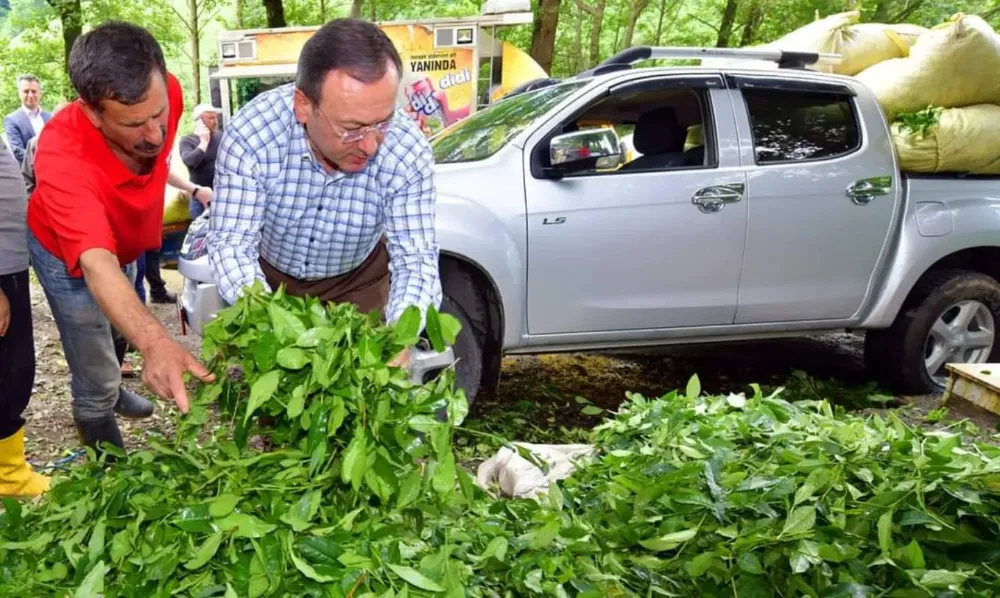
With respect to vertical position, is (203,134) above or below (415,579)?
above

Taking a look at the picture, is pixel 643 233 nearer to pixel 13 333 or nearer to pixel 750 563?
pixel 750 563

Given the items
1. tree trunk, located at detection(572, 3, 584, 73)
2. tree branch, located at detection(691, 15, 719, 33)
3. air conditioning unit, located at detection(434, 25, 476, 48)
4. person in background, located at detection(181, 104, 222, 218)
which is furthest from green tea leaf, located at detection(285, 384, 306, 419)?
tree branch, located at detection(691, 15, 719, 33)

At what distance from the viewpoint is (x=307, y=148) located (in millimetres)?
2391

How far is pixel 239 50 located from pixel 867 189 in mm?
8187

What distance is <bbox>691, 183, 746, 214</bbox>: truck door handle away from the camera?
14.3ft

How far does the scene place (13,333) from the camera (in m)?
2.91

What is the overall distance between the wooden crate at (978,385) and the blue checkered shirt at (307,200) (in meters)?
2.05

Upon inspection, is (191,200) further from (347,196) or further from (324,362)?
(324,362)

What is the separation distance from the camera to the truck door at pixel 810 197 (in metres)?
4.50

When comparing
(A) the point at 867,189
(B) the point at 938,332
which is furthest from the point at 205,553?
(B) the point at 938,332

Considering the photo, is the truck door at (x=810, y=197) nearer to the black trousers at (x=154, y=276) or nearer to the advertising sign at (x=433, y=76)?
the black trousers at (x=154, y=276)

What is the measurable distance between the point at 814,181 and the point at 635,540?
340 centimetres

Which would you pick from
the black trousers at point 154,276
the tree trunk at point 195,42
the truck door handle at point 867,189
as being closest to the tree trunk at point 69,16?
the tree trunk at point 195,42

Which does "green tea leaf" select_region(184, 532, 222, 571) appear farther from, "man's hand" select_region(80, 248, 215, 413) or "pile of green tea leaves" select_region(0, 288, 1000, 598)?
"man's hand" select_region(80, 248, 215, 413)
